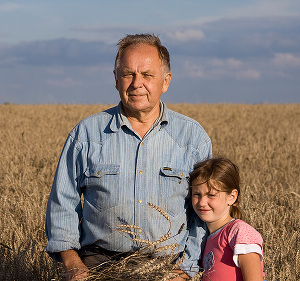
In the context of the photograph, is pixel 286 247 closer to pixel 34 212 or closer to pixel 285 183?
pixel 34 212

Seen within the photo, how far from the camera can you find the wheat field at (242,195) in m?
3.68

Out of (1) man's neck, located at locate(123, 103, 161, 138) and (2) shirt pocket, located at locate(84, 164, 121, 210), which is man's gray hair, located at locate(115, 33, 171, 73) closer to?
(1) man's neck, located at locate(123, 103, 161, 138)

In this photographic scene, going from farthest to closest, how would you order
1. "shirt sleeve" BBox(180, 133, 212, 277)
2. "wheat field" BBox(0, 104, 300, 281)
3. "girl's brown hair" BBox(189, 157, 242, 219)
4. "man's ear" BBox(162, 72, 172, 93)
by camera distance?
1. "wheat field" BBox(0, 104, 300, 281)
2. "man's ear" BBox(162, 72, 172, 93)
3. "shirt sleeve" BBox(180, 133, 212, 277)
4. "girl's brown hair" BBox(189, 157, 242, 219)

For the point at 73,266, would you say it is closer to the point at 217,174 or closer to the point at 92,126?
the point at 92,126

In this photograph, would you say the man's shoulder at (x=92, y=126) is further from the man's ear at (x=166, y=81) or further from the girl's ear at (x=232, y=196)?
the girl's ear at (x=232, y=196)

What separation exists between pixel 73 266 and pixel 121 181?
0.54 m

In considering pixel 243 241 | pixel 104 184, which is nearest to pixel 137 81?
pixel 104 184

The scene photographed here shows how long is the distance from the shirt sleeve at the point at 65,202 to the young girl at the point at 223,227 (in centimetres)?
Result: 71

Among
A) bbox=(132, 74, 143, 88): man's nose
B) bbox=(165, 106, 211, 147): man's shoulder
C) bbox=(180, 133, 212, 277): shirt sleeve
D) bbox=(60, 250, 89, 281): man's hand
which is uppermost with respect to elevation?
bbox=(132, 74, 143, 88): man's nose

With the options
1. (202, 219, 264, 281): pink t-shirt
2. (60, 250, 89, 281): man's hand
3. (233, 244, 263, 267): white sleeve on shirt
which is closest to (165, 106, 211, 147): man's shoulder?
(202, 219, 264, 281): pink t-shirt

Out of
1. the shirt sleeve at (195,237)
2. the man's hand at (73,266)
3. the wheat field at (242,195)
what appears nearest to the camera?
the man's hand at (73,266)

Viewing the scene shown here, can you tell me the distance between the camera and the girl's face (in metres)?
2.79

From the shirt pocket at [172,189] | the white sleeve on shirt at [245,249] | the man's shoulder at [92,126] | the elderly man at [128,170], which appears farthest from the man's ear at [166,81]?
the white sleeve on shirt at [245,249]

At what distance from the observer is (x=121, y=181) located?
9.13ft
